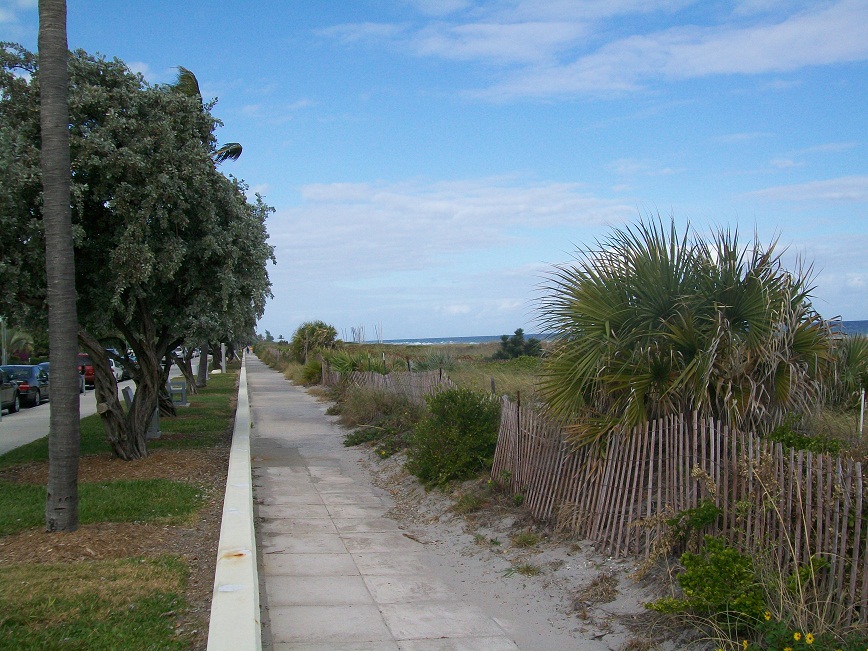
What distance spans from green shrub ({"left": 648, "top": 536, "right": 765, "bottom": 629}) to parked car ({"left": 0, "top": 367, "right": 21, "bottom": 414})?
23331mm

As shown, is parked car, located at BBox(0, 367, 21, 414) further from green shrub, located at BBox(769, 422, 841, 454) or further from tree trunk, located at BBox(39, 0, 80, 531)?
green shrub, located at BBox(769, 422, 841, 454)

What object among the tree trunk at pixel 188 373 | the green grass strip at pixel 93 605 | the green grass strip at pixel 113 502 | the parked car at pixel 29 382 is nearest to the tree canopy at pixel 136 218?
the green grass strip at pixel 113 502

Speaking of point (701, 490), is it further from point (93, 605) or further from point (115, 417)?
point (115, 417)

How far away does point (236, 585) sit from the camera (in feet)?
18.4

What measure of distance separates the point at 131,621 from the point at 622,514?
3.93m

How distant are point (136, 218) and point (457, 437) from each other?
5178 mm

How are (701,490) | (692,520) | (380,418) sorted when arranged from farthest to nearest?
(380,418) < (701,490) < (692,520)

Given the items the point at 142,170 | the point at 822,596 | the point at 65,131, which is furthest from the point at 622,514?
the point at 142,170

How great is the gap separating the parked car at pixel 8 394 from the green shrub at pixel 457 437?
18121mm

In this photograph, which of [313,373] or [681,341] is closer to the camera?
[681,341]

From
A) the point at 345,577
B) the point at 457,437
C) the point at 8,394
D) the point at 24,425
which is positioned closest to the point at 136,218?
the point at 457,437

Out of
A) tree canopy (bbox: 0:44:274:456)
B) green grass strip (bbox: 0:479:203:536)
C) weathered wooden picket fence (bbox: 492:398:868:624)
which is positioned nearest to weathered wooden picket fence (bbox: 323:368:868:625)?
weathered wooden picket fence (bbox: 492:398:868:624)

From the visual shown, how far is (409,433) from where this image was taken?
14.5 metres

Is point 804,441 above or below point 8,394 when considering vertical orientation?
above
